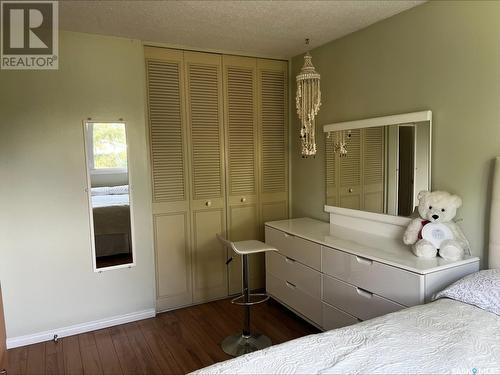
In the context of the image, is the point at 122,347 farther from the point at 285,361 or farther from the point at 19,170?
the point at 285,361

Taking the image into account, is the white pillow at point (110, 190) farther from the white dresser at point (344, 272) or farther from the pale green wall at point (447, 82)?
the pale green wall at point (447, 82)

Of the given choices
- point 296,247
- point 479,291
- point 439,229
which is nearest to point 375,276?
point 439,229

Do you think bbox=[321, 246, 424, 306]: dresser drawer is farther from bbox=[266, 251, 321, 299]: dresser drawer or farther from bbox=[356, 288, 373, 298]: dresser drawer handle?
bbox=[266, 251, 321, 299]: dresser drawer

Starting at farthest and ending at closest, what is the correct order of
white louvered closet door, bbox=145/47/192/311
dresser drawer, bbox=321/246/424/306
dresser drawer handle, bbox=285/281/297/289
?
white louvered closet door, bbox=145/47/192/311 → dresser drawer handle, bbox=285/281/297/289 → dresser drawer, bbox=321/246/424/306

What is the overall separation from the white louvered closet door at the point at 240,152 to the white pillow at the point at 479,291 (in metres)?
2.04

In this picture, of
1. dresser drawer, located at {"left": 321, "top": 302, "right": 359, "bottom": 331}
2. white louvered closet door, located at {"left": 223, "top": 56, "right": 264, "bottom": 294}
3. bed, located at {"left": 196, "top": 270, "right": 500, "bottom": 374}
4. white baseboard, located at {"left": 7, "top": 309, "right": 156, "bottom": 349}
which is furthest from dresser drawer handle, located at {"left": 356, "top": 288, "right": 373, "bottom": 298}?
white baseboard, located at {"left": 7, "top": 309, "right": 156, "bottom": 349}

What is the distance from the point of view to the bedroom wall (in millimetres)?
2732

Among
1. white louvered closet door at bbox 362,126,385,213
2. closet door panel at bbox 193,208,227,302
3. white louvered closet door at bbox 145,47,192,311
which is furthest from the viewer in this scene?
closet door panel at bbox 193,208,227,302

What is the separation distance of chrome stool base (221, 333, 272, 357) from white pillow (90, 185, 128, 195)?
4.73ft

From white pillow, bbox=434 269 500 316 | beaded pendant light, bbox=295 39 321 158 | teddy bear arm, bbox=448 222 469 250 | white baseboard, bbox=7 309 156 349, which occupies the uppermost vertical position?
beaded pendant light, bbox=295 39 321 158

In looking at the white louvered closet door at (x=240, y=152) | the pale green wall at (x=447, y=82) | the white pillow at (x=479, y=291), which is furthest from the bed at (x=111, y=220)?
the white pillow at (x=479, y=291)

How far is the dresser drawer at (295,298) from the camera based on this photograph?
2848 millimetres

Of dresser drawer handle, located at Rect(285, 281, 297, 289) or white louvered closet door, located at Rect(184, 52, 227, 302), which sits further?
white louvered closet door, located at Rect(184, 52, 227, 302)

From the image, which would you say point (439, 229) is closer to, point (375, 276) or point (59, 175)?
point (375, 276)
